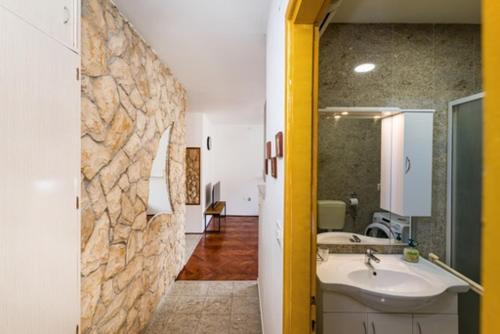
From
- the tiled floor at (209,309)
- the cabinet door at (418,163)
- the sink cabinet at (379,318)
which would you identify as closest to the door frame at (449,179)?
the cabinet door at (418,163)

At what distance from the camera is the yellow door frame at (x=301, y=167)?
3.14 ft

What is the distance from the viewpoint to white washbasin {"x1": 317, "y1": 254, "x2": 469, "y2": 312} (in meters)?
1.26

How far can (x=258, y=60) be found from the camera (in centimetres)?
245

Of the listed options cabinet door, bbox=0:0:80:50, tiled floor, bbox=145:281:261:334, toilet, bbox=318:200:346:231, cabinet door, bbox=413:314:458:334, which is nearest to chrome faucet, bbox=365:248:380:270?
toilet, bbox=318:200:346:231

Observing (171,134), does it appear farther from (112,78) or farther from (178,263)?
(178,263)

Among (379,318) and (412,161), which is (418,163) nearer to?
(412,161)

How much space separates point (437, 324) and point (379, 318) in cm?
31

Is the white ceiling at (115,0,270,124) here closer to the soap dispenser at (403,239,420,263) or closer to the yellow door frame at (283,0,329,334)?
the yellow door frame at (283,0,329,334)

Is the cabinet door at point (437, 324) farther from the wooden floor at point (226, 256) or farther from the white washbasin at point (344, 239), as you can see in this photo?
the wooden floor at point (226, 256)

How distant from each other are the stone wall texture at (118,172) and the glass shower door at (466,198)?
2345 mm

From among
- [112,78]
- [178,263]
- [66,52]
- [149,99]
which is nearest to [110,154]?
[112,78]

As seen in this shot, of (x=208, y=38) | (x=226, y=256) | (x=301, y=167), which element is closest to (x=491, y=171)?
(x=301, y=167)

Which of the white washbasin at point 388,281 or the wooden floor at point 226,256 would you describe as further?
the wooden floor at point 226,256

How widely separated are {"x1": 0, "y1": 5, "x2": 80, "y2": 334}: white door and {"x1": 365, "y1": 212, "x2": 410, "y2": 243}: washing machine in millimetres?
1890
